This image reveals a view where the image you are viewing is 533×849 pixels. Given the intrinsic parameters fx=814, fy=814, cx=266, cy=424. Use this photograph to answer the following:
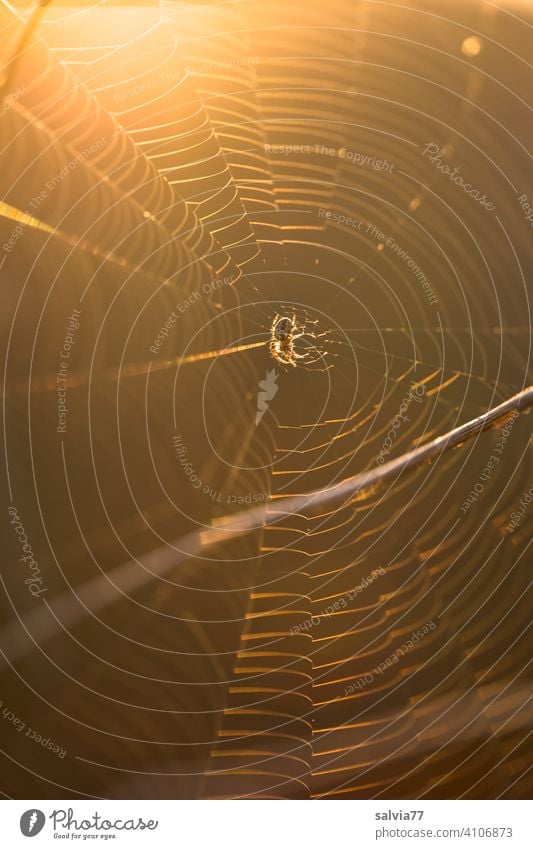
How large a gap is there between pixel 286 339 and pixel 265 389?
2.3 inches

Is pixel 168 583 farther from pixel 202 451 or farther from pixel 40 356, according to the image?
pixel 40 356

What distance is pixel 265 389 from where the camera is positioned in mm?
882

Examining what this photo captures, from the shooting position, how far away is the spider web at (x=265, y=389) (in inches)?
33.8

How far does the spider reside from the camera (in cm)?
88

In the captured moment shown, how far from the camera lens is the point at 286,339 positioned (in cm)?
88

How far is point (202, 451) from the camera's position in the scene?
891mm
